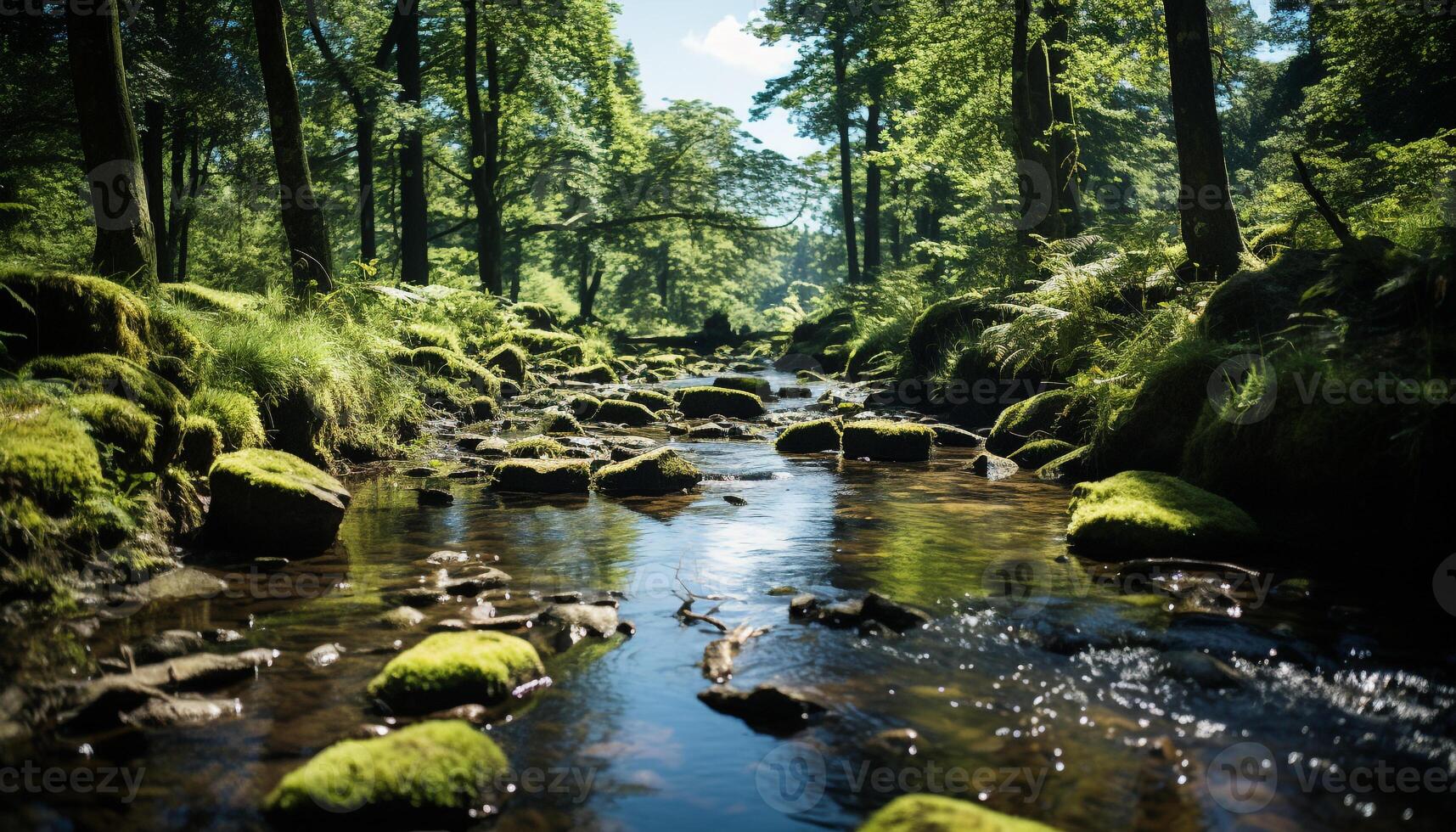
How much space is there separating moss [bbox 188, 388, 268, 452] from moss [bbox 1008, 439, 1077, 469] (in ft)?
24.2

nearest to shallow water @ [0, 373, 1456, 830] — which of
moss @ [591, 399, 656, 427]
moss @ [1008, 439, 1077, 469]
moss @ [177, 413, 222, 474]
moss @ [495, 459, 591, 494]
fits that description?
moss @ [177, 413, 222, 474]

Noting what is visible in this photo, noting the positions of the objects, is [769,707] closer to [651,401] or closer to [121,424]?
[121,424]

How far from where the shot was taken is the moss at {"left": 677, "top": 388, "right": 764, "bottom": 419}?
15.4 metres

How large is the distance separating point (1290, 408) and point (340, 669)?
20.2 feet

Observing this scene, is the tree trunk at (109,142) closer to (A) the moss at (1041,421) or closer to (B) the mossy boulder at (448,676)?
(B) the mossy boulder at (448,676)

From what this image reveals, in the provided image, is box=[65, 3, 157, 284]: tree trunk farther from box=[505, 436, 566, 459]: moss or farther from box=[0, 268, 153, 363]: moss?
box=[505, 436, 566, 459]: moss

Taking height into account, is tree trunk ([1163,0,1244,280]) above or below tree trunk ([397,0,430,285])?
below

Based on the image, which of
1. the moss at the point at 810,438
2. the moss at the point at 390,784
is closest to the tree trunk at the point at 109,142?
the moss at the point at 390,784

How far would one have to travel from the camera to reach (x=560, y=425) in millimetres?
12906

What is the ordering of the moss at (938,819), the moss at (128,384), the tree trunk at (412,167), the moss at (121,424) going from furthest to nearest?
the tree trunk at (412,167) < the moss at (128,384) < the moss at (121,424) < the moss at (938,819)

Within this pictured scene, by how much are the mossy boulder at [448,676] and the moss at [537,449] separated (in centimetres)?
608

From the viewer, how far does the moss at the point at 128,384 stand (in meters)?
5.62

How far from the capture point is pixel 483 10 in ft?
73.6

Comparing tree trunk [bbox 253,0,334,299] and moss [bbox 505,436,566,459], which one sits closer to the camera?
moss [bbox 505,436,566,459]
